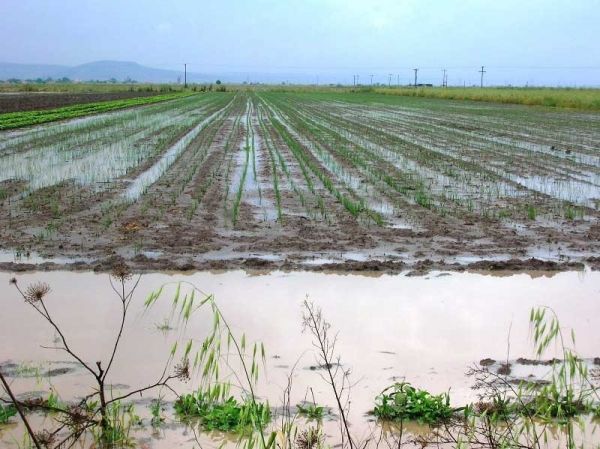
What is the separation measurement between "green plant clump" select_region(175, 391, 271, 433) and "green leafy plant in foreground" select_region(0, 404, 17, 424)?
941 millimetres

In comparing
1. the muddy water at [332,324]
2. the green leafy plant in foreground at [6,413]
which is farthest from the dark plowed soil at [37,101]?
the green leafy plant in foreground at [6,413]

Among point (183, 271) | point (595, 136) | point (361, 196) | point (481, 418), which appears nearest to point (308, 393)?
point (481, 418)

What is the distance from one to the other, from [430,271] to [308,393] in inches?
117

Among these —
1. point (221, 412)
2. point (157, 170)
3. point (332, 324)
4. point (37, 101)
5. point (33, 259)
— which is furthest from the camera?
point (37, 101)

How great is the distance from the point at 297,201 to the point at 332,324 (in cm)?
493

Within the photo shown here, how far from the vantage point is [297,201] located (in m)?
10.1

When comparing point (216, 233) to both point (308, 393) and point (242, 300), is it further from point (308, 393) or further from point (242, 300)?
point (308, 393)

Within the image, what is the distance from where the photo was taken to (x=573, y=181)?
12.0 metres

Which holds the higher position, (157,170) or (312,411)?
(157,170)

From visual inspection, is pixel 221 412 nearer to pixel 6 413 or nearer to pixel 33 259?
pixel 6 413

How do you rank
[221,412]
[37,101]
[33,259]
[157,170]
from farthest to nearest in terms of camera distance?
[37,101] → [157,170] → [33,259] → [221,412]

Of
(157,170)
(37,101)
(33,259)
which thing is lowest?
(33,259)

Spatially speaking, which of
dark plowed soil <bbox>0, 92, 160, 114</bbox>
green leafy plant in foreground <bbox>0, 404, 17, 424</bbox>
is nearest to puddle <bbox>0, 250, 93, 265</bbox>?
green leafy plant in foreground <bbox>0, 404, 17, 424</bbox>

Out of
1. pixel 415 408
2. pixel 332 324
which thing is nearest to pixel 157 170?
pixel 332 324
